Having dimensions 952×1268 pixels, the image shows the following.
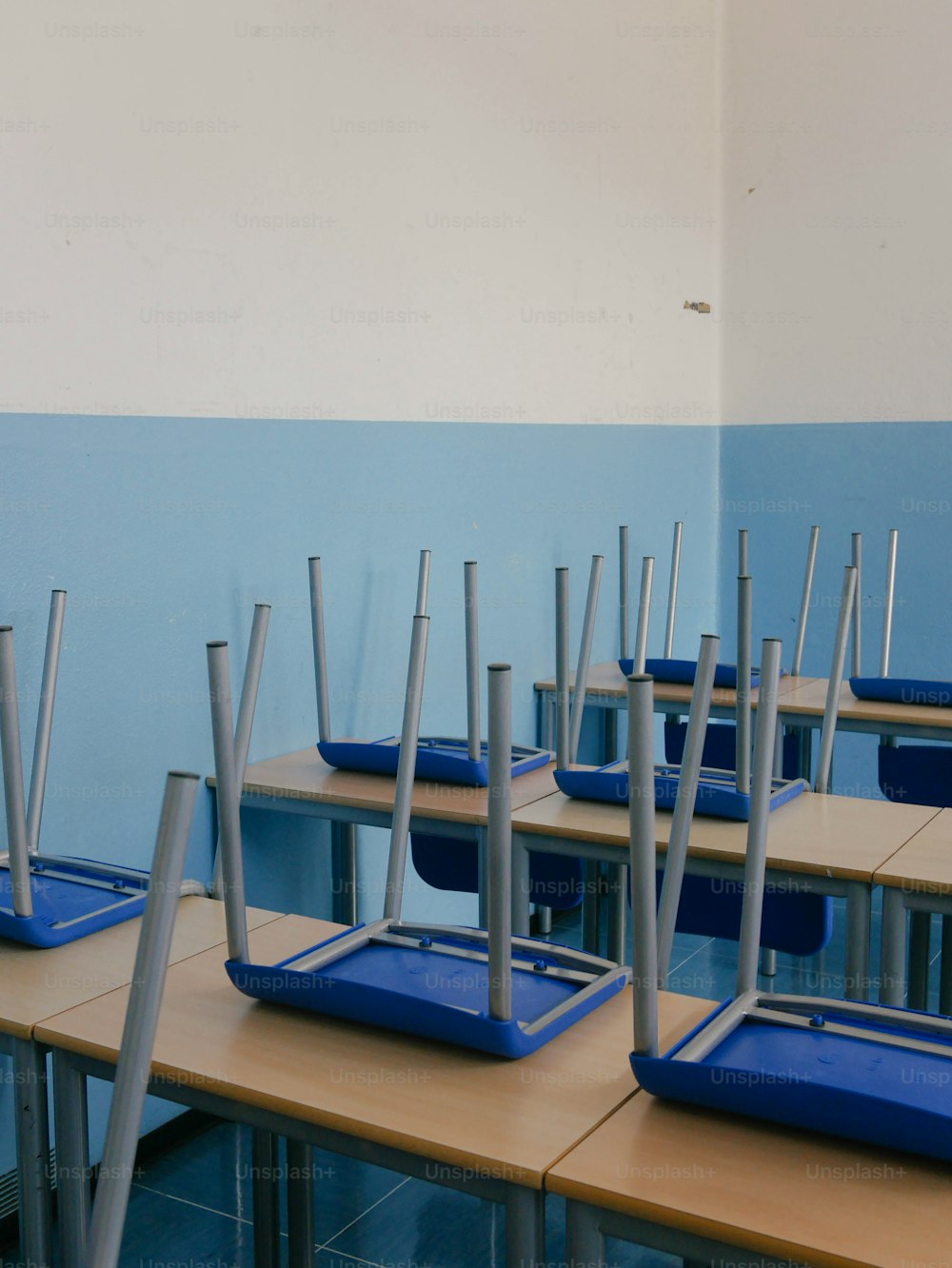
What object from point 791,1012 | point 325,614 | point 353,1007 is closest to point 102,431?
point 325,614

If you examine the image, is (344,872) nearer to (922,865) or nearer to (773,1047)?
(922,865)

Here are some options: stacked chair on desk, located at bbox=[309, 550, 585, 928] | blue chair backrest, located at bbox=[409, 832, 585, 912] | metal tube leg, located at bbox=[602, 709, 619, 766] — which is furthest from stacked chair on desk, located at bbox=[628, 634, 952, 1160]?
metal tube leg, located at bbox=[602, 709, 619, 766]

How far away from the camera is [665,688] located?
3533 mm

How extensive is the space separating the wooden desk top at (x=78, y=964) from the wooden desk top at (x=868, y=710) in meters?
1.82

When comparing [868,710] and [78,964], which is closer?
[78,964]

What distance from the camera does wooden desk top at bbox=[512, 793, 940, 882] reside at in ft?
6.66

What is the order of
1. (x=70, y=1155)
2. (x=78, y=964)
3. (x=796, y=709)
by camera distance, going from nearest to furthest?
(x=70, y=1155)
(x=78, y=964)
(x=796, y=709)

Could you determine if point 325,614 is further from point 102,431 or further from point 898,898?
point 898,898

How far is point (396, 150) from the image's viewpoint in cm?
300

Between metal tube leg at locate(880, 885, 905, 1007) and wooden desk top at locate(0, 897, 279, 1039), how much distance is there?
0.95 metres

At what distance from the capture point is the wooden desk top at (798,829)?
6.66 ft

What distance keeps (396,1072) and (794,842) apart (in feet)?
3.37

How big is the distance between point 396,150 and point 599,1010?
7.34ft

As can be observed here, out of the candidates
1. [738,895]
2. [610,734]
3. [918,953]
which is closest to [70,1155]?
[738,895]
